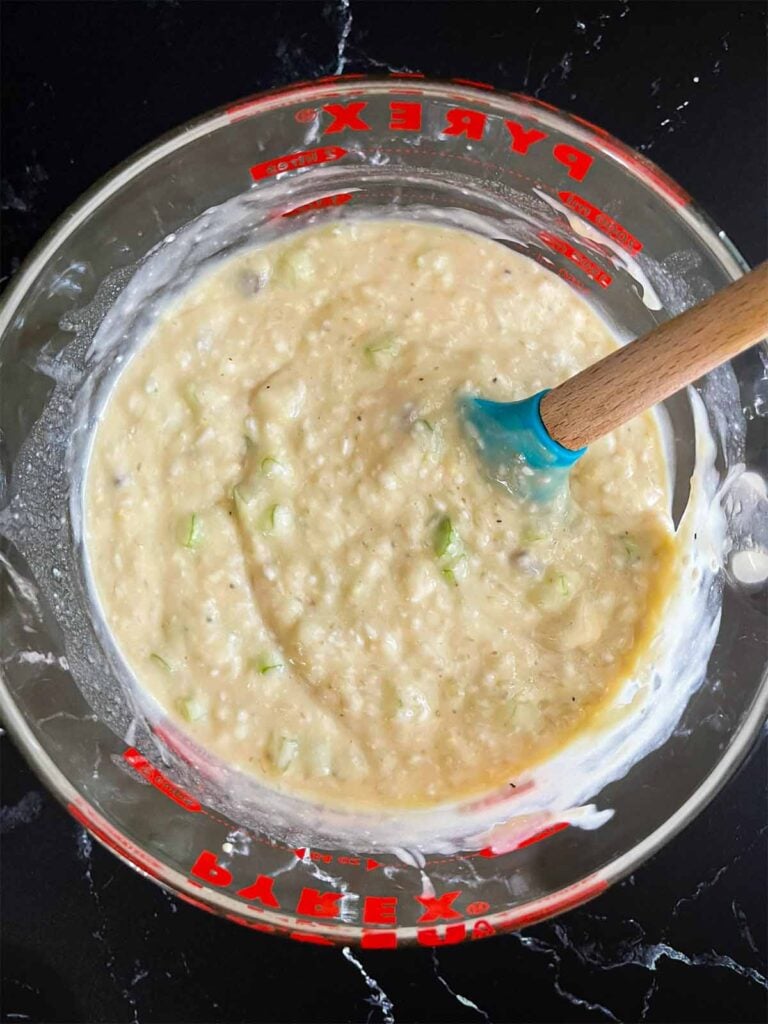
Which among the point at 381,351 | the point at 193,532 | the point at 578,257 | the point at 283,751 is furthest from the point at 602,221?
the point at 283,751

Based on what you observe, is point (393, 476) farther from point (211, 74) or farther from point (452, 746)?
point (211, 74)

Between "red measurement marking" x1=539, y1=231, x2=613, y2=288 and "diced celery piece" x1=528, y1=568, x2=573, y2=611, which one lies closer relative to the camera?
"diced celery piece" x1=528, y1=568, x2=573, y2=611

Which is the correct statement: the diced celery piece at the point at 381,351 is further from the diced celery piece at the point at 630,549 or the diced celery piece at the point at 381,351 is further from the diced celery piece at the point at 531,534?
the diced celery piece at the point at 630,549

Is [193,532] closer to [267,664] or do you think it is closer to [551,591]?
[267,664]

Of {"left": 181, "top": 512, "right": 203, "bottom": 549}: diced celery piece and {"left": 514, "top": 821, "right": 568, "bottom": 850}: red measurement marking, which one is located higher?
{"left": 181, "top": 512, "right": 203, "bottom": 549}: diced celery piece

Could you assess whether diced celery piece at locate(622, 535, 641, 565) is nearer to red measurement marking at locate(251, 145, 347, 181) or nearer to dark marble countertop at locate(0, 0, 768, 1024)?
dark marble countertop at locate(0, 0, 768, 1024)

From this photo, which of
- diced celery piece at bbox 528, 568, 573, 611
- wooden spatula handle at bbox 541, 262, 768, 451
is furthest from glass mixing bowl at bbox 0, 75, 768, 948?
wooden spatula handle at bbox 541, 262, 768, 451

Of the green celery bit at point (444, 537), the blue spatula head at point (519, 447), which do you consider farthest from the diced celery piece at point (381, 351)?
the green celery bit at point (444, 537)
